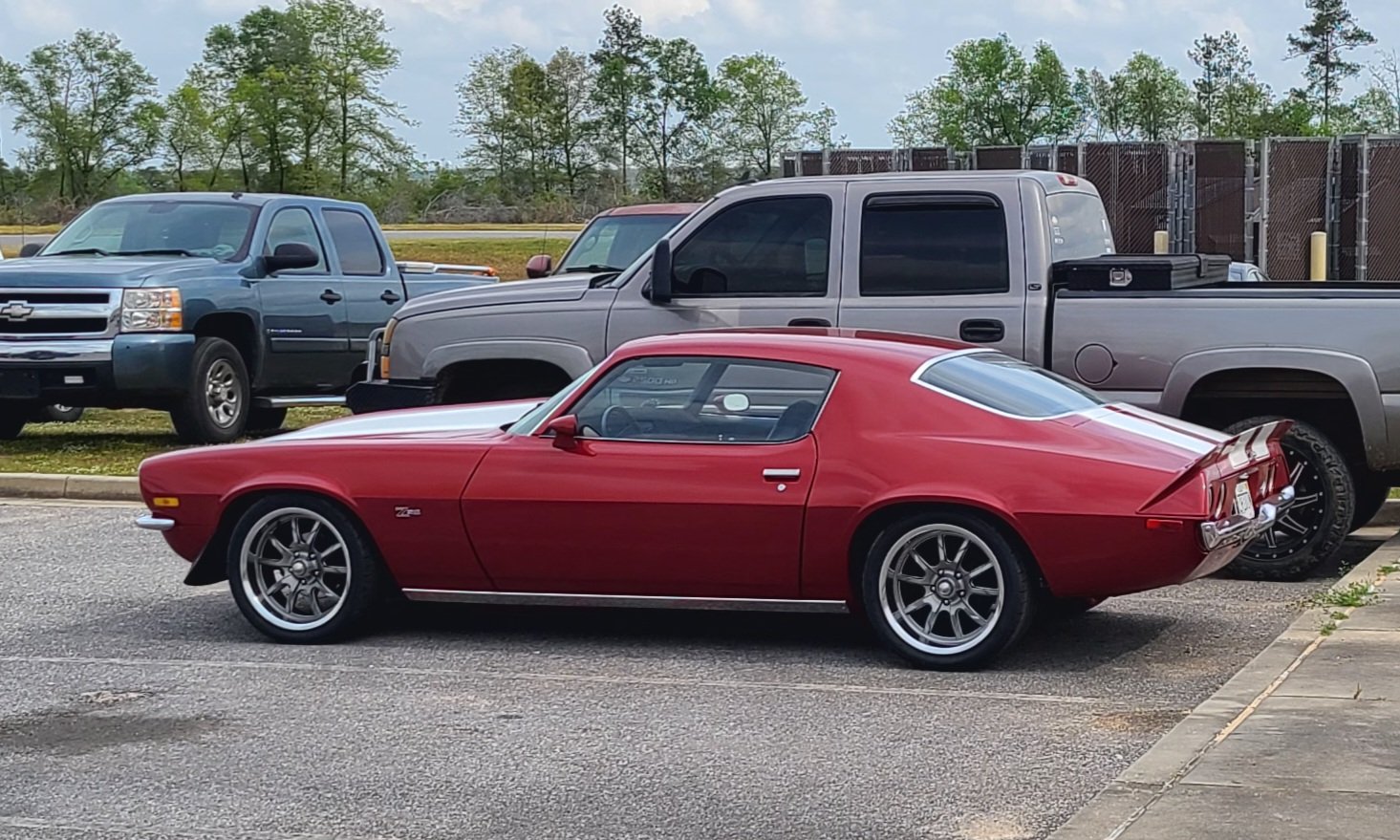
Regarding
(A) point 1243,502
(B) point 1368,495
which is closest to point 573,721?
(A) point 1243,502

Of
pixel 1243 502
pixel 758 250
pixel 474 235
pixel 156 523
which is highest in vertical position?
pixel 474 235

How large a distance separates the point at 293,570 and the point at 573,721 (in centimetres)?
188

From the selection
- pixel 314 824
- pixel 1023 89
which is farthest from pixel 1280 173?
pixel 1023 89

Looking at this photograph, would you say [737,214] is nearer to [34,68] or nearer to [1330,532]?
[1330,532]

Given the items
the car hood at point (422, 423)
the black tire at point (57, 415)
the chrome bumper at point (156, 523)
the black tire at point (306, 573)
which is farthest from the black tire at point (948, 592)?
the black tire at point (57, 415)

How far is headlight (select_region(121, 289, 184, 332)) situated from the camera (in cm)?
1431

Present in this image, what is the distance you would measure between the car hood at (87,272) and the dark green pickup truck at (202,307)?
11 millimetres

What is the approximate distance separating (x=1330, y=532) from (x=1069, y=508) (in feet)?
9.08

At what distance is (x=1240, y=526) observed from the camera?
7.49 meters

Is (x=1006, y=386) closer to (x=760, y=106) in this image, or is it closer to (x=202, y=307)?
(x=202, y=307)

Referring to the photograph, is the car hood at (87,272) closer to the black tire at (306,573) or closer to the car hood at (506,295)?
the car hood at (506,295)

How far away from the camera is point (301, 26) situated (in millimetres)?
64625

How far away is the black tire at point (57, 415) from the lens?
16.9 m

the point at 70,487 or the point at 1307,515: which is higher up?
the point at 1307,515
